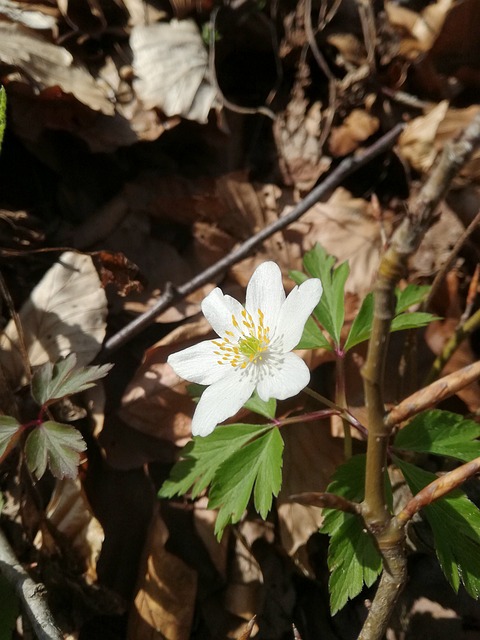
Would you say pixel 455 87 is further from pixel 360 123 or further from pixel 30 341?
pixel 30 341

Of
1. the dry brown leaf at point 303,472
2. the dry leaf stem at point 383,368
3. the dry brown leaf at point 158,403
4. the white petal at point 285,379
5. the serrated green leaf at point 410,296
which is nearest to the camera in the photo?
the dry leaf stem at point 383,368

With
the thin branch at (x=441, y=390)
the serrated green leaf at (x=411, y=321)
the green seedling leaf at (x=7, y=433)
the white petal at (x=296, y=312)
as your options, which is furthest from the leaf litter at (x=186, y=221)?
the thin branch at (x=441, y=390)

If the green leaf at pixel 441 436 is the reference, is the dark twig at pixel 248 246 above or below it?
above

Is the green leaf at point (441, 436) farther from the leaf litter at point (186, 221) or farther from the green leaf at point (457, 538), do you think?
the leaf litter at point (186, 221)

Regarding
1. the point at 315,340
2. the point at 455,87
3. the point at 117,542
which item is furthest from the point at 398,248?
the point at 455,87

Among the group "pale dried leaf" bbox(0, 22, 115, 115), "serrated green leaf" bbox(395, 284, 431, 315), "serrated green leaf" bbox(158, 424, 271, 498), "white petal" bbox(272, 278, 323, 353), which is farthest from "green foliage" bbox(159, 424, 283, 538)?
"pale dried leaf" bbox(0, 22, 115, 115)

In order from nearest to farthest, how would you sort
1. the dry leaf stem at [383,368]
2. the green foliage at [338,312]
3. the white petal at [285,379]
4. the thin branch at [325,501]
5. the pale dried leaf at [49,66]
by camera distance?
the dry leaf stem at [383,368] < the thin branch at [325,501] < the white petal at [285,379] < the green foliage at [338,312] < the pale dried leaf at [49,66]

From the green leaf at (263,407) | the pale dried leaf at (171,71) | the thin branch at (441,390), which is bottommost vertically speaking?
the green leaf at (263,407)
